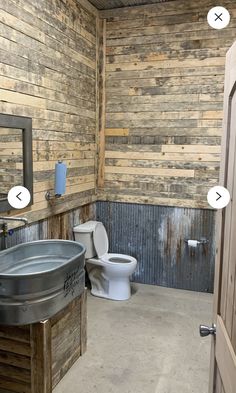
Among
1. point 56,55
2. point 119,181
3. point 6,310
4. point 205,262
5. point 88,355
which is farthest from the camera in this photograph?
point 119,181

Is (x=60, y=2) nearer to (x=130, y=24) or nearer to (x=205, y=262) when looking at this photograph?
(x=130, y=24)

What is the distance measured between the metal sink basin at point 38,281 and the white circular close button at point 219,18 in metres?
2.40

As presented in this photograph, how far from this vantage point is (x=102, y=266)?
334 centimetres

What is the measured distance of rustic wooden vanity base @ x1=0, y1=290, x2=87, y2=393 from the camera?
1.93 m

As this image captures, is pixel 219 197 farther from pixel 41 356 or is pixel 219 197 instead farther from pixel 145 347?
pixel 145 347

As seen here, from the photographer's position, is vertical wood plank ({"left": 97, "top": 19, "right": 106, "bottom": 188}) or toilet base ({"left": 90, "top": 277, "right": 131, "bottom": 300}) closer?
toilet base ({"left": 90, "top": 277, "right": 131, "bottom": 300})

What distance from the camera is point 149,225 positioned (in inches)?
147

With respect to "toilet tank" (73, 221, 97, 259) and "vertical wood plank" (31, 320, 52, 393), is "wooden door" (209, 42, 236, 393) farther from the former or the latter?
"toilet tank" (73, 221, 97, 259)

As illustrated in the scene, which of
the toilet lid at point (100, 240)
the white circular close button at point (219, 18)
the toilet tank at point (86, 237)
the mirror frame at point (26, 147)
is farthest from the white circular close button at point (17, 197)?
the white circular close button at point (219, 18)

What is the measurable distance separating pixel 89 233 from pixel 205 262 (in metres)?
1.25

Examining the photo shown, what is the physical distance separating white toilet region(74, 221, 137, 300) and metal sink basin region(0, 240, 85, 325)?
2.88ft

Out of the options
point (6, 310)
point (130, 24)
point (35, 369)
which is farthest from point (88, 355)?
point (130, 24)

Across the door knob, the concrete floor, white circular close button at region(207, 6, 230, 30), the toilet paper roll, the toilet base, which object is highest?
white circular close button at region(207, 6, 230, 30)

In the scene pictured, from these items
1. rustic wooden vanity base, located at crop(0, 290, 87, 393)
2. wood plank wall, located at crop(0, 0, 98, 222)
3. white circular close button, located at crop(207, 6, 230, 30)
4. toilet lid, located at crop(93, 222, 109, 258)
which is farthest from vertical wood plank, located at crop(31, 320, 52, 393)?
white circular close button, located at crop(207, 6, 230, 30)
